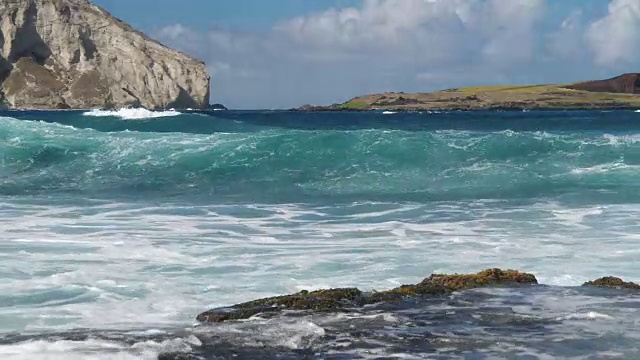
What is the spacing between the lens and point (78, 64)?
581ft

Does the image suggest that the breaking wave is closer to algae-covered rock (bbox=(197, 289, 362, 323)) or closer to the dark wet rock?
algae-covered rock (bbox=(197, 289, 362, 323))

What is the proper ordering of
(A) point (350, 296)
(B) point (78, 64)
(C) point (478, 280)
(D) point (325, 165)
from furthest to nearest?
(B) point (78, 64), (D) point (325, 165), (C) point (478, 280), (A) point (350, 296)

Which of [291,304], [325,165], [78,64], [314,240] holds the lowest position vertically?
[314,240]

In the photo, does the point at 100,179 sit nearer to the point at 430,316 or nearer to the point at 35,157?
the point at 35,157

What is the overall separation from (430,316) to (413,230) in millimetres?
9045

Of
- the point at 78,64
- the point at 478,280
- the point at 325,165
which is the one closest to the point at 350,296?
the point at 478,280

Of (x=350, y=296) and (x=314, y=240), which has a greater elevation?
(x=350, y=296)

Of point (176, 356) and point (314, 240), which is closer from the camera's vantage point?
point (176, 356)

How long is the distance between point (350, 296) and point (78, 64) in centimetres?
17461

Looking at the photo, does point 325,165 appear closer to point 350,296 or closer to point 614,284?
point 614,284

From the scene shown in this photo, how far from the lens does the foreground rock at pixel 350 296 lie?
970cm

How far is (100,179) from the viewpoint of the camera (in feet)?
106

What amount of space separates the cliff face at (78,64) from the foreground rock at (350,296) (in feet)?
540

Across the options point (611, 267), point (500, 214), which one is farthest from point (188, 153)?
point (611, 267)
